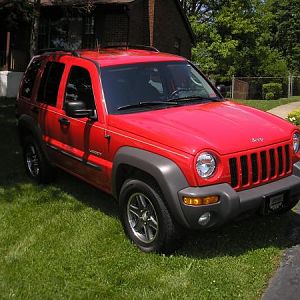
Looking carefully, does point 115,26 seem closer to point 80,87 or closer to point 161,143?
point 80,87

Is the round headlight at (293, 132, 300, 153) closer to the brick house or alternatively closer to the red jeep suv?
the red jeep suv

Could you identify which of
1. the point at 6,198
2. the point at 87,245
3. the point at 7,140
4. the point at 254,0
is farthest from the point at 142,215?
the point at 254,0

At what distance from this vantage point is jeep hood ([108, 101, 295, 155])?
173 inches

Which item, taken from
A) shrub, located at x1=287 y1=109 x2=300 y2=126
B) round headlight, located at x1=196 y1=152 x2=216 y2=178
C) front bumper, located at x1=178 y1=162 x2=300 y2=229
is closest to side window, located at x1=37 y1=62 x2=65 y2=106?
round headlight, located at x1=196 y1=152 x2=216 y2=178

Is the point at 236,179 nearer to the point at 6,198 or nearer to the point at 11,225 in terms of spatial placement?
the point at 11,225

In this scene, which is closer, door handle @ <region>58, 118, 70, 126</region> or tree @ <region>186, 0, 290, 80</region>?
door handle @ <region>58, 118, 70, 126</region>

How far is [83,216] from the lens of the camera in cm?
577

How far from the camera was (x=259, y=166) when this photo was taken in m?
4.54

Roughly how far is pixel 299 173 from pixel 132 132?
1666mm

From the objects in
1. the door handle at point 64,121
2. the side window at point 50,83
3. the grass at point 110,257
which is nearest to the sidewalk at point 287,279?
the grass at point 110,257

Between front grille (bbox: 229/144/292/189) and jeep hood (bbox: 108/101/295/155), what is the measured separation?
0.27 feet

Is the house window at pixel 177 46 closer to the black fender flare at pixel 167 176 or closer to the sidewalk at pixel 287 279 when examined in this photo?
the sidewalk at pixel 287 279

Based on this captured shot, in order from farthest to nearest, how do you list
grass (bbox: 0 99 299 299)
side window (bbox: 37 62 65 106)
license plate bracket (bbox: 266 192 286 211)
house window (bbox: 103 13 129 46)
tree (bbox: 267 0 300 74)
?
1. tree (bbox: 267 0 300 74)
2. house window (bbox: 103 13 129 46)
3. side window (bbox: 37 62 65 106)
4. license plate bracket (bbox: 266 192 286 211)
5. grass (bbox: 0 99 299 299)

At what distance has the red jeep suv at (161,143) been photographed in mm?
4289
